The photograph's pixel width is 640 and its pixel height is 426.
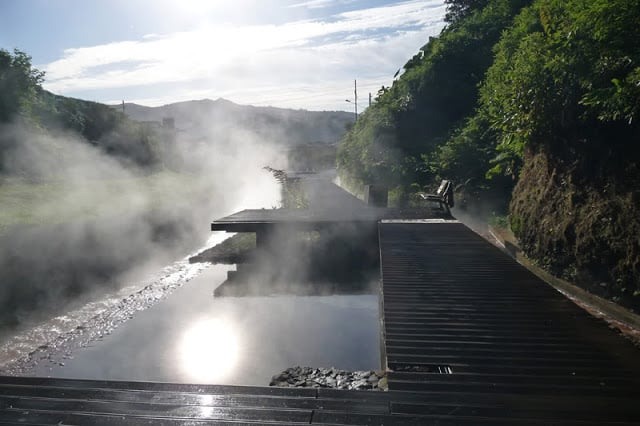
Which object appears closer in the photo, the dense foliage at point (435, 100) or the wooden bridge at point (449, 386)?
Result: the wooden bridge at point (449, 386)

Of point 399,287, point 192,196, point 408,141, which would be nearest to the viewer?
point 399,287

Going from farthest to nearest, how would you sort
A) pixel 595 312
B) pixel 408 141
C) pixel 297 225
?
1. pixel 408 141
2. pixel 297 225
3. pixel 595 312

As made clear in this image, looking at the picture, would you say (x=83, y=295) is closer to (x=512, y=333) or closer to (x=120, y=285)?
(x=120, y=285)

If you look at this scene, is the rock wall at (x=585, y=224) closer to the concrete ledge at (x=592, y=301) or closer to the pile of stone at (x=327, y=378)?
the concrete ledge at (x=592, y=301)

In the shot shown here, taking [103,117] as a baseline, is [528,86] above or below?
below

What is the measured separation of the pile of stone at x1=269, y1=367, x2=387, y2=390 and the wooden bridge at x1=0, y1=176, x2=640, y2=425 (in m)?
0.72

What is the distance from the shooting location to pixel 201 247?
1405 cm

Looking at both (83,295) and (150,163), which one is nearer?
(83,295)

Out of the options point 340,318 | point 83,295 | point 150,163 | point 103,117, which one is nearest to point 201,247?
point 83,295

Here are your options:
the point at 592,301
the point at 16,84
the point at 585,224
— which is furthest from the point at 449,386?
the point at 16,84

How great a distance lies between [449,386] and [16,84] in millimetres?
27204

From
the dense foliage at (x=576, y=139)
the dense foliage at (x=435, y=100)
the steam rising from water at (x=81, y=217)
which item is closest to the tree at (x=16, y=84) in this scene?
the steam rising from water at (x=81, y=217)

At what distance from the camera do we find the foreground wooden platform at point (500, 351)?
120 inches

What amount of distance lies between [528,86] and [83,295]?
864 cm
